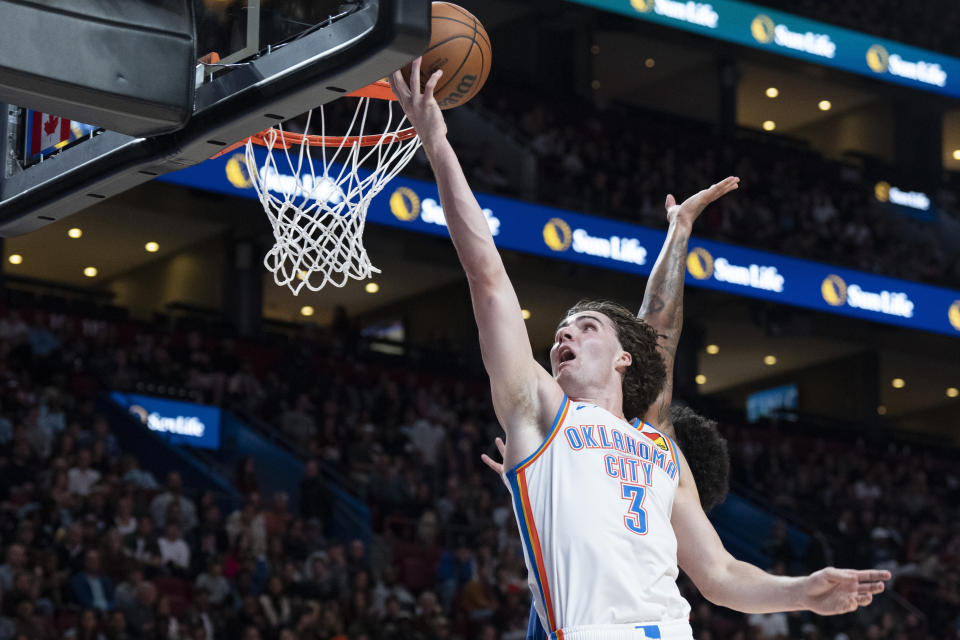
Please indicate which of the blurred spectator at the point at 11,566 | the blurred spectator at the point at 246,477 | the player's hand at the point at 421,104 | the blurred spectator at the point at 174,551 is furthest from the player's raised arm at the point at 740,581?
the blurred spectator at the point at 246,477

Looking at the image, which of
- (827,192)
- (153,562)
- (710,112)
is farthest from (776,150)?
(153,562)

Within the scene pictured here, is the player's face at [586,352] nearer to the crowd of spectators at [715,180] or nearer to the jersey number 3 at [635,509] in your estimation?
the jersey number 3 at [635,509]

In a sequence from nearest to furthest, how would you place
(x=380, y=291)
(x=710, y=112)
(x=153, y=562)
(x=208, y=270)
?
(x=153, y=562), (x=208, y=270), (x=380, y=291), (x=710, y=112)

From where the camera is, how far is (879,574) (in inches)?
136

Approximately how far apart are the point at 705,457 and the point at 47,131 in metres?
2.29

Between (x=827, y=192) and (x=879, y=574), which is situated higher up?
(x=827, y=192)

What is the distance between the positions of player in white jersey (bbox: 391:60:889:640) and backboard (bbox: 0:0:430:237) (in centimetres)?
21

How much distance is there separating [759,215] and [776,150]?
2.91 meters

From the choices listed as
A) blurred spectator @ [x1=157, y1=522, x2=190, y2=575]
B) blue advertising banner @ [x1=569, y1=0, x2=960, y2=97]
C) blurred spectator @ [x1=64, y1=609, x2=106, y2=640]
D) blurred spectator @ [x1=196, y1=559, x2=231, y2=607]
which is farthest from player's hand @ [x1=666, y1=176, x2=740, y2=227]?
blue advertising banner @ [x1=569, y1=0, x2=960, y2=97]

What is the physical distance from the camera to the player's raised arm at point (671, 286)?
434 cm

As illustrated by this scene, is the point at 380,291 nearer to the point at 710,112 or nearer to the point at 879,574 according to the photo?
the point at 710,112

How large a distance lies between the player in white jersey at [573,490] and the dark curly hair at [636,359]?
0.57 feet

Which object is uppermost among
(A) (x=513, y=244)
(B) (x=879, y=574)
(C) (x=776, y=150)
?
(C) (x=776, y=150)

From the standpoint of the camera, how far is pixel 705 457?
4227mm
